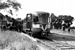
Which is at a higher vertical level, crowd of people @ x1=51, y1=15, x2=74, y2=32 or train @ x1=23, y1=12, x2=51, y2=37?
train @ x1=23, y1=12, x2=51, y2=37

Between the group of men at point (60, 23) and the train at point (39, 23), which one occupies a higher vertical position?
the train at point (39, 23)

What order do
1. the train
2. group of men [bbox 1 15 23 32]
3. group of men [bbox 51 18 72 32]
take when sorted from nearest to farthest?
the train
group of men [bbox 1 15 23 32]
group of men [bbox 51 18 72 32]

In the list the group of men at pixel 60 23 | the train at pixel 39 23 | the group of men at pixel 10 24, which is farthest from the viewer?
the group of men at pixel 60 23

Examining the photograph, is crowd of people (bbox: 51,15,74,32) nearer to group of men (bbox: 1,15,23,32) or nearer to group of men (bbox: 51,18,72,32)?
group of men (bbox: 51,18,72,32)

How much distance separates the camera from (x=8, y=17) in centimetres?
2069

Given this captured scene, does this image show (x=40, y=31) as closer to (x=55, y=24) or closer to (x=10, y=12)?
(x=10, y=12)

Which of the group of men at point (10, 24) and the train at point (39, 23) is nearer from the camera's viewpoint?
the train at point (39, 23)

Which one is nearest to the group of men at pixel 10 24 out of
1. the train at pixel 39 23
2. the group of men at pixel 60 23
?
the train at pixel 39 23

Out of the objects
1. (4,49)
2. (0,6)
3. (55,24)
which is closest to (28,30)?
(0,6)

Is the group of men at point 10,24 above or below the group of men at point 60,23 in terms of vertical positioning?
above

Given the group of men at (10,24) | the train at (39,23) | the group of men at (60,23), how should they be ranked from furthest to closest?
1. the group of men at (60,23)
2. the group of men at (10,24)
3. the train at (39,23)

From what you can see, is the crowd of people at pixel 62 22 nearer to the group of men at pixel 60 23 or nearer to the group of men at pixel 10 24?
the group of men at pixel 60 23

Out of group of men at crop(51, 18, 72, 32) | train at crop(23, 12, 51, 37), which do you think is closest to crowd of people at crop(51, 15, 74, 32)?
group of men at crop(51, 18, 72, 32)

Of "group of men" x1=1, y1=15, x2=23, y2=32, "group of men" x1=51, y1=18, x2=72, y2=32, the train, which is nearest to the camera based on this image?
the train
